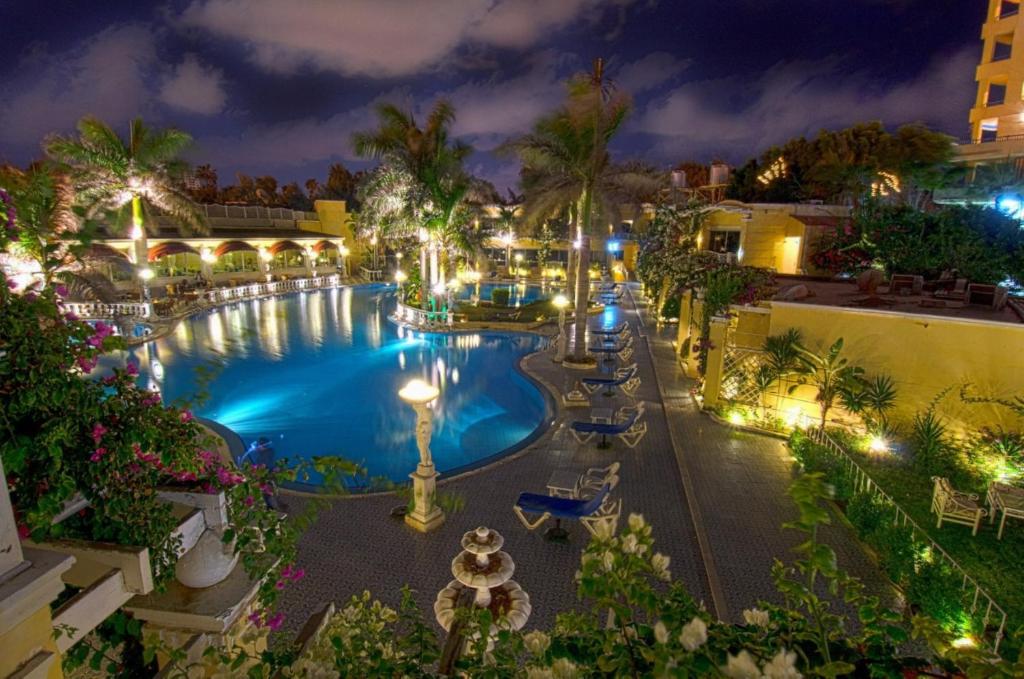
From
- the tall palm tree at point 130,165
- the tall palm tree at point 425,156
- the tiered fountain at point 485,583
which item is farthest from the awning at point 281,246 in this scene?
the tiered fountain at point 485,583

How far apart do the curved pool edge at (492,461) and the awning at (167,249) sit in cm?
2403

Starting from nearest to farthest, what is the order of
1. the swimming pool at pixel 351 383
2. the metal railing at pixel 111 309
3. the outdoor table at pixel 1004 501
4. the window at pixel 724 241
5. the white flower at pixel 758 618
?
1. the white flower at pixel 758 618
2. the outdoor table at pixel 1004 501
3. the swimming pool at pixel 351 383
4. the metal railing at pixel 111 309
5. the window at pixel 724 241

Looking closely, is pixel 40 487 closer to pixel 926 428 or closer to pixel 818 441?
pixel 818 441

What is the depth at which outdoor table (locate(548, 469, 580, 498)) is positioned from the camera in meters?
8.03

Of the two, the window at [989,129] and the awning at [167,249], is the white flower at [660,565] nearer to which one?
the awning at [167,249]

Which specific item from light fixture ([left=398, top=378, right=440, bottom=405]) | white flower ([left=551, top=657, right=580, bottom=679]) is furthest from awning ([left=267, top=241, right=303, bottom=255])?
white flower ([left=551, top=657, right=580, bottom=679])

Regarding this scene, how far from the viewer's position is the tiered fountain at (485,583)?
214 inches

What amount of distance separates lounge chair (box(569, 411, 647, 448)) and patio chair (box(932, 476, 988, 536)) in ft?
15.9

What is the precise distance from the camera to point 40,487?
192 centimetres

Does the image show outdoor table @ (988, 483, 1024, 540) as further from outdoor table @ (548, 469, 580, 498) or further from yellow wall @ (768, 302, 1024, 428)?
outdoor table @ (548, 469, 580, 498)

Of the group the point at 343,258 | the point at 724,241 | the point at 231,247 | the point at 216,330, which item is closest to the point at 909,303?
the point at 724,241

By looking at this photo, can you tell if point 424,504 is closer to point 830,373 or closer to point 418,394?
point 418,394

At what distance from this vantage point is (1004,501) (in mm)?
7094

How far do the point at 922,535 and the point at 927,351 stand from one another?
5.12 m
